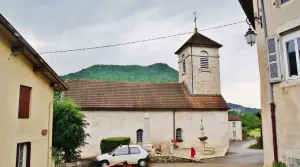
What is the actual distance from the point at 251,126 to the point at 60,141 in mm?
55188

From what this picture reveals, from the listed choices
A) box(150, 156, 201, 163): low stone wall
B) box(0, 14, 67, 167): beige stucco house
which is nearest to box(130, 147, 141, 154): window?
box(150, 156, 201, 163): low stone wall

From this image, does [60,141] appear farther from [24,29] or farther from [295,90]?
[295,90]

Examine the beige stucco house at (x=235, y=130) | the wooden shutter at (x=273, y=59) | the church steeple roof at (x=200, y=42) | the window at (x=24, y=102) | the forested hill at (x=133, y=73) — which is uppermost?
the forested hill at (x=133, y=73)

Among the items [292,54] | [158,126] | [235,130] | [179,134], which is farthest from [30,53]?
[235,130]

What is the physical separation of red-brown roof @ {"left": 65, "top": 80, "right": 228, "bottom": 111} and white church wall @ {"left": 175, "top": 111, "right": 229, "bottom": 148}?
29.3 inches

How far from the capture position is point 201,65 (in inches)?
1235

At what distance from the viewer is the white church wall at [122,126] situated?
991 inches

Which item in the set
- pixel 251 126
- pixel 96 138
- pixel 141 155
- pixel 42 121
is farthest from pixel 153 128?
pixel 251 126

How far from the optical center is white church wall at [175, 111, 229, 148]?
90.4 ft

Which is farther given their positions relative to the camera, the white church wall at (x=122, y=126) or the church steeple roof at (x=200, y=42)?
the church steeple roof at (x=200, y=42)

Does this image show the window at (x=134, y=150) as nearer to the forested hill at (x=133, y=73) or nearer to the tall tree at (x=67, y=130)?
the tall tree at (x=67, y=130)

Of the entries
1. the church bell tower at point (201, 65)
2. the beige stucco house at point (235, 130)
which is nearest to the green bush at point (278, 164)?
the church bell tower at point (201, 65)

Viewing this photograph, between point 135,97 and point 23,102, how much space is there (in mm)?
17451

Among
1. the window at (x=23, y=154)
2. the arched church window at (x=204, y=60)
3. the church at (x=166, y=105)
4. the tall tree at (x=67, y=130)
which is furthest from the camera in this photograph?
the arched church window at (x=204, y=60)
